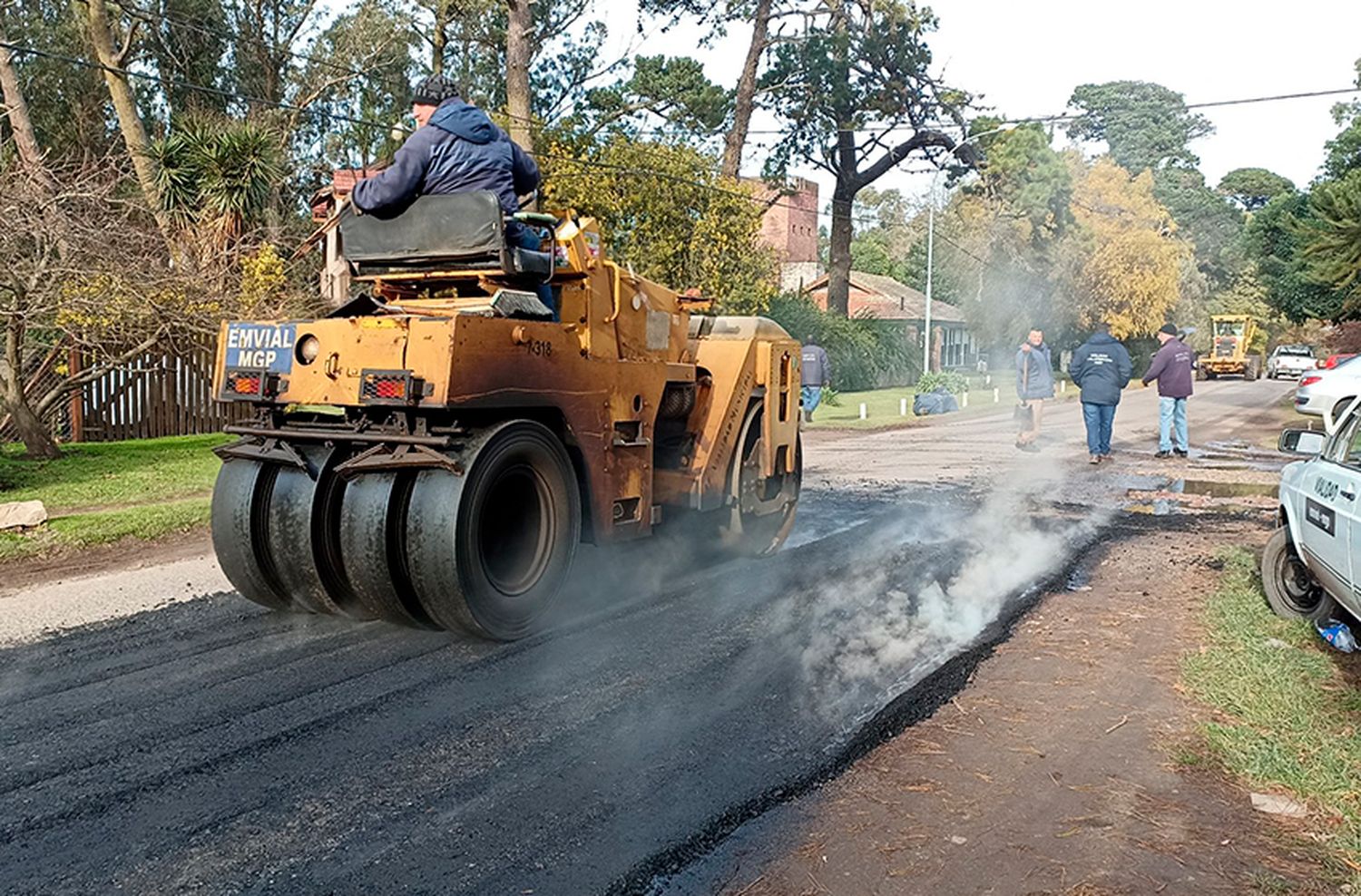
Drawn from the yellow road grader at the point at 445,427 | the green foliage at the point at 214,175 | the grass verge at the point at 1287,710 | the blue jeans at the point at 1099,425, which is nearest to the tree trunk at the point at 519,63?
the green foliage at the point at 214,175

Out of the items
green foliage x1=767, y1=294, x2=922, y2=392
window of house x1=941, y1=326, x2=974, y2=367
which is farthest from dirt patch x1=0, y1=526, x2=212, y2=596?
window of house x1=941, y1=326, x2=974, y2=367

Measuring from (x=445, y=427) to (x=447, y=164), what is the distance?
1493 mm

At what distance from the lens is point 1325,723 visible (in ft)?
16.6

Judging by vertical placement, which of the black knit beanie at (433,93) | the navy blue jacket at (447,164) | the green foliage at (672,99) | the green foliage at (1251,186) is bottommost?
the navy blue jacket at (447,164)

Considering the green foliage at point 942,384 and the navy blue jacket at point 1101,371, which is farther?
the green foliage at point 942,384

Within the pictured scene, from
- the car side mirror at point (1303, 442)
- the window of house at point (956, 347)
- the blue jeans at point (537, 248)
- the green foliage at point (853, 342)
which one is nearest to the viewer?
the blue jeans at point (537, 248)

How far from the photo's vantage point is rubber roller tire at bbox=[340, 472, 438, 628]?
18.8 ft

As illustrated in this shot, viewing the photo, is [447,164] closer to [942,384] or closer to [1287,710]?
[1287,710]

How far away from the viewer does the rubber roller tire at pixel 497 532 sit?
563 cm

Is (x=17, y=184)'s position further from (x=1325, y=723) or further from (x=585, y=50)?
(x=585, y=50)

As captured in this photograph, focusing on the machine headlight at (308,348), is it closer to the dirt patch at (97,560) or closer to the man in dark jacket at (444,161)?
the man in dark jacket at (444,161)

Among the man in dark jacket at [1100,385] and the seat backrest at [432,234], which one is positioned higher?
the seat backrest at [432,234]

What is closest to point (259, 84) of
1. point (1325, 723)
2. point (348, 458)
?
point (348, 458)

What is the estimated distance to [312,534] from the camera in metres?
5.98
